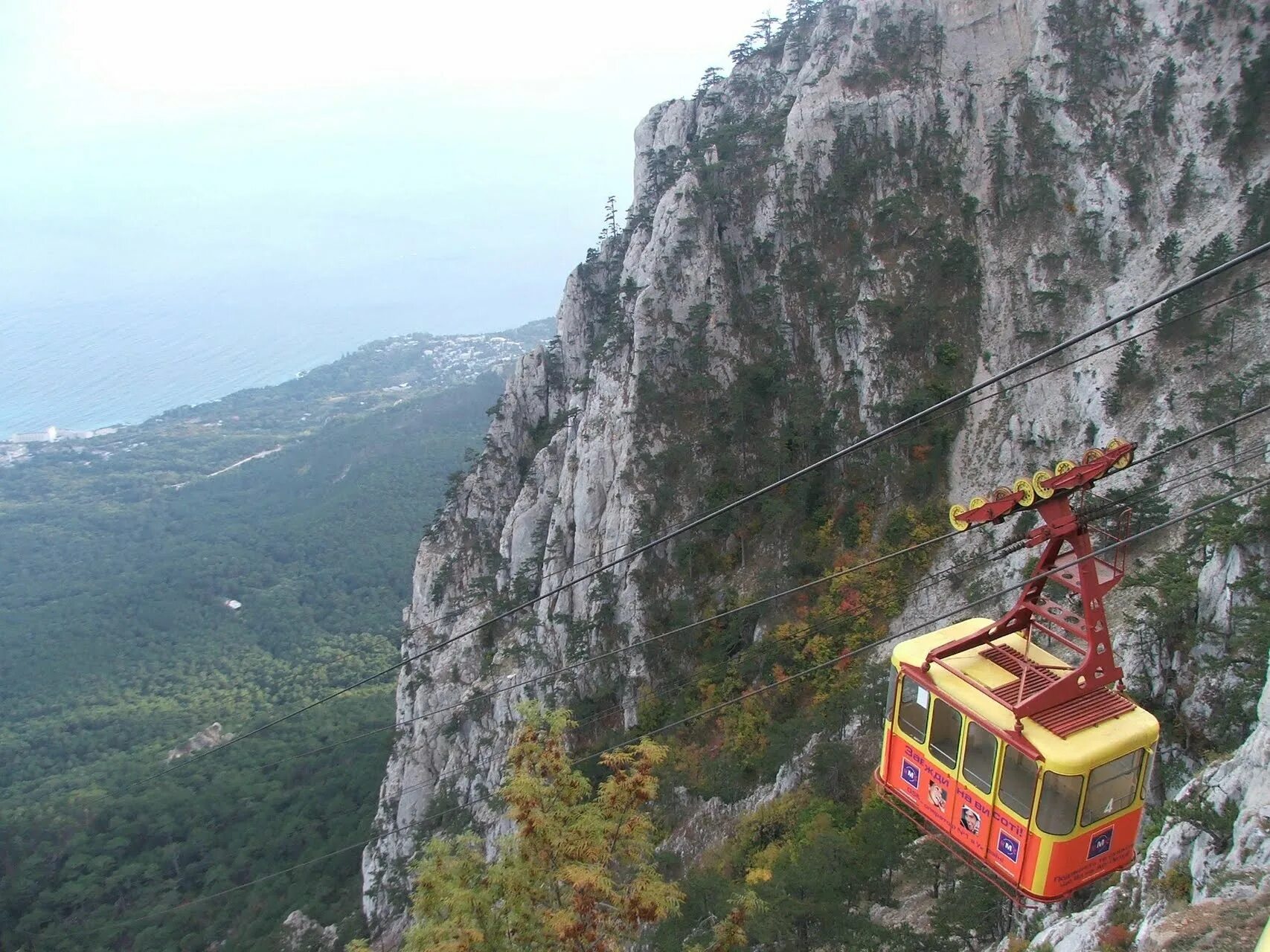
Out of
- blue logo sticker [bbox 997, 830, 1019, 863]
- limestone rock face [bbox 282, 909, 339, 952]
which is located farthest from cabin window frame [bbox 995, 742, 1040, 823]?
limestone rock face [bbox 282, 909, 339, 952]

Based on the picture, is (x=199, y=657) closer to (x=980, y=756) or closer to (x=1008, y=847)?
(x=980, y=756)

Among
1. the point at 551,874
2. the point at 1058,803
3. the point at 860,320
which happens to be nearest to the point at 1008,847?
the point at 1058,803

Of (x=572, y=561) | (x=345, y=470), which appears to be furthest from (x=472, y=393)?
(x=572, y=561)

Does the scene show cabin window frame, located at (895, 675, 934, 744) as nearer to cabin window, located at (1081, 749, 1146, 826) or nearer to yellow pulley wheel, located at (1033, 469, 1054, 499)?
cabin window, located at (1081, 749, 1146, 826)

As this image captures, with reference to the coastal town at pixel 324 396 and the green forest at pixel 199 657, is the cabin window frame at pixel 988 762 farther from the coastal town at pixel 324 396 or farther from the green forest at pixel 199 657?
the coastal town at pixel 324 396

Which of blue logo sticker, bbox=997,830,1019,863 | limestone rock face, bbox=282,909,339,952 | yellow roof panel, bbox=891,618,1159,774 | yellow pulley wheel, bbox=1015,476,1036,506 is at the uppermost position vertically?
yellow pulley wheel, bbox=1015,476,1036,506

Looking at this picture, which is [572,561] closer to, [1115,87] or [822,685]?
[822,685]

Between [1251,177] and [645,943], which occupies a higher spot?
[1251,177]
